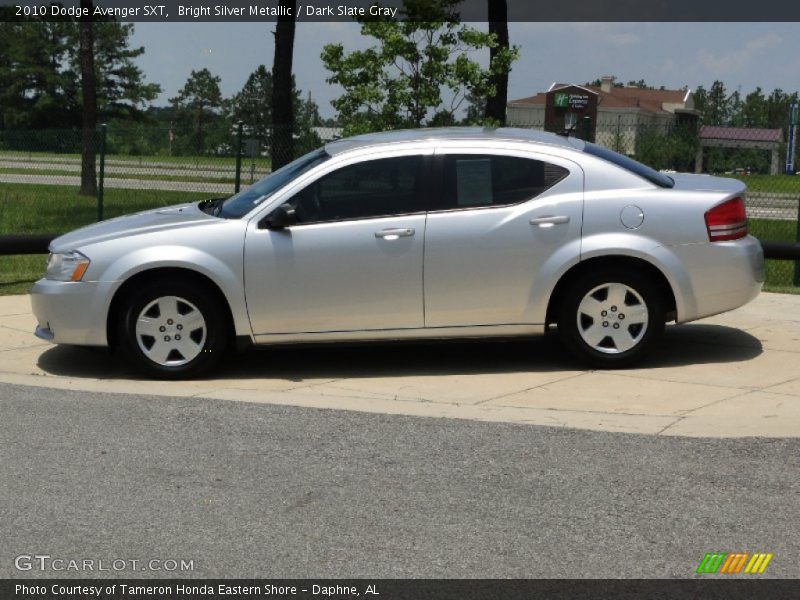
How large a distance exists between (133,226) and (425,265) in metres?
2.08

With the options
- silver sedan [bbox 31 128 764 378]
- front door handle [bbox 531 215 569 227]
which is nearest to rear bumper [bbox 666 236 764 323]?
silver sedan [bbox 31 128 764 378]

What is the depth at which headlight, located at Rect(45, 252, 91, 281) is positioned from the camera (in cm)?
816

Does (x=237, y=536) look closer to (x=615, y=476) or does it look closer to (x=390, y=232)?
(x=615, y=476)

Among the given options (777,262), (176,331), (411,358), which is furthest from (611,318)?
(777,262)

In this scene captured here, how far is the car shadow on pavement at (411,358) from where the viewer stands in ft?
27.7

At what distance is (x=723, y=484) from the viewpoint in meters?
5.62

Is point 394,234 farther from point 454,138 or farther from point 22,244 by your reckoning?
point 22,244

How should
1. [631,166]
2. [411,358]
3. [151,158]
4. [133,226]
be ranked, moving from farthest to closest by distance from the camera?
1. [151,158]
2. [411,358]
3. [631,166]
4. [133,226]

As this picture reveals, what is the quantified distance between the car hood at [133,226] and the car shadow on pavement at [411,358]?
776 millimetres

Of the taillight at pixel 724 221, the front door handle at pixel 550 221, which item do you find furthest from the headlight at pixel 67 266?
the taillight at pixel 724 221

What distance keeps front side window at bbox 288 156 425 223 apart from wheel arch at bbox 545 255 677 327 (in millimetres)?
1093

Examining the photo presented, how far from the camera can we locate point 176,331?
8.15 metres
